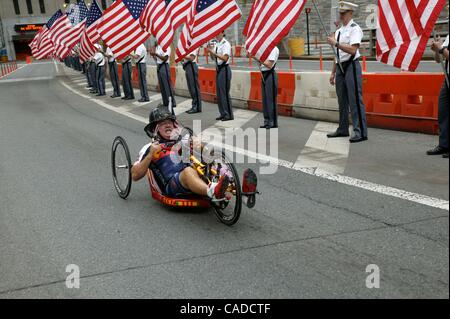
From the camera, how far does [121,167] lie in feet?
19.9

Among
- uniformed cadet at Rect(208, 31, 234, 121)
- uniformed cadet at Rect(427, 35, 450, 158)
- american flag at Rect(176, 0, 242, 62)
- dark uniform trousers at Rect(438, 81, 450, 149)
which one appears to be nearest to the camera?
uniformed cadet at Rect(427, 35, 450, 158)

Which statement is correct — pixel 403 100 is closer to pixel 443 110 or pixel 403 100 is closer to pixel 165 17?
pixel 443 110

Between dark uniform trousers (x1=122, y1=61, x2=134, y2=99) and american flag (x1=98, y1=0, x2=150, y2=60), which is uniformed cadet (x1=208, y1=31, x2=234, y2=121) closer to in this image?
american flag (x1=98, y1=0, x2=150, y2=60)

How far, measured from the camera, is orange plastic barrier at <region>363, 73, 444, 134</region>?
852 cm

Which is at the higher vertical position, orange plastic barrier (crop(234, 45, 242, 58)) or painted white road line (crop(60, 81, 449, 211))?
painted white road line (crop(60, 81, 449, 211))

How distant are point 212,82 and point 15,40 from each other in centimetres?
8821

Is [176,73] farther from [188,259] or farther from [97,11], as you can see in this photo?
[188,259]

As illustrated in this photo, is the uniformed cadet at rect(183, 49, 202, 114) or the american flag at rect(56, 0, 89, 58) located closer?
the uniformed cadet at rect(183, 49, 202, 114)

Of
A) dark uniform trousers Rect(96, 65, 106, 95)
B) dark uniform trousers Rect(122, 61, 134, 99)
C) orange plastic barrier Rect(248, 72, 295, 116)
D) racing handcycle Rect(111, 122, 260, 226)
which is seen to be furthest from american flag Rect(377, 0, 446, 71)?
dark uniform trousers Rect(96, 65, 106, 95)

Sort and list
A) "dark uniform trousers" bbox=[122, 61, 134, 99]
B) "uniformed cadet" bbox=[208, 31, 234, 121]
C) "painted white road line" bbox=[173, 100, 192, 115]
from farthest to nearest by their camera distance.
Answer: "dark uniform trousers" bbox=[122, 61, 134, 99] → "painted white road line" bbox=[173, 100, 192, 115] → "uniformed cadet" bbox=[208, 31, 234, 121]

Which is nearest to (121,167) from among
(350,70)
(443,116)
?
(443,116)

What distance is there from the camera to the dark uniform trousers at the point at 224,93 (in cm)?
1212

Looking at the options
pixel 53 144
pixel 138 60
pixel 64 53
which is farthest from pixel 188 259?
pixel 64 53

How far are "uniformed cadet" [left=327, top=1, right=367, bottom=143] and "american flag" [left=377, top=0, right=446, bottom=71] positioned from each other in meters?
1.00
